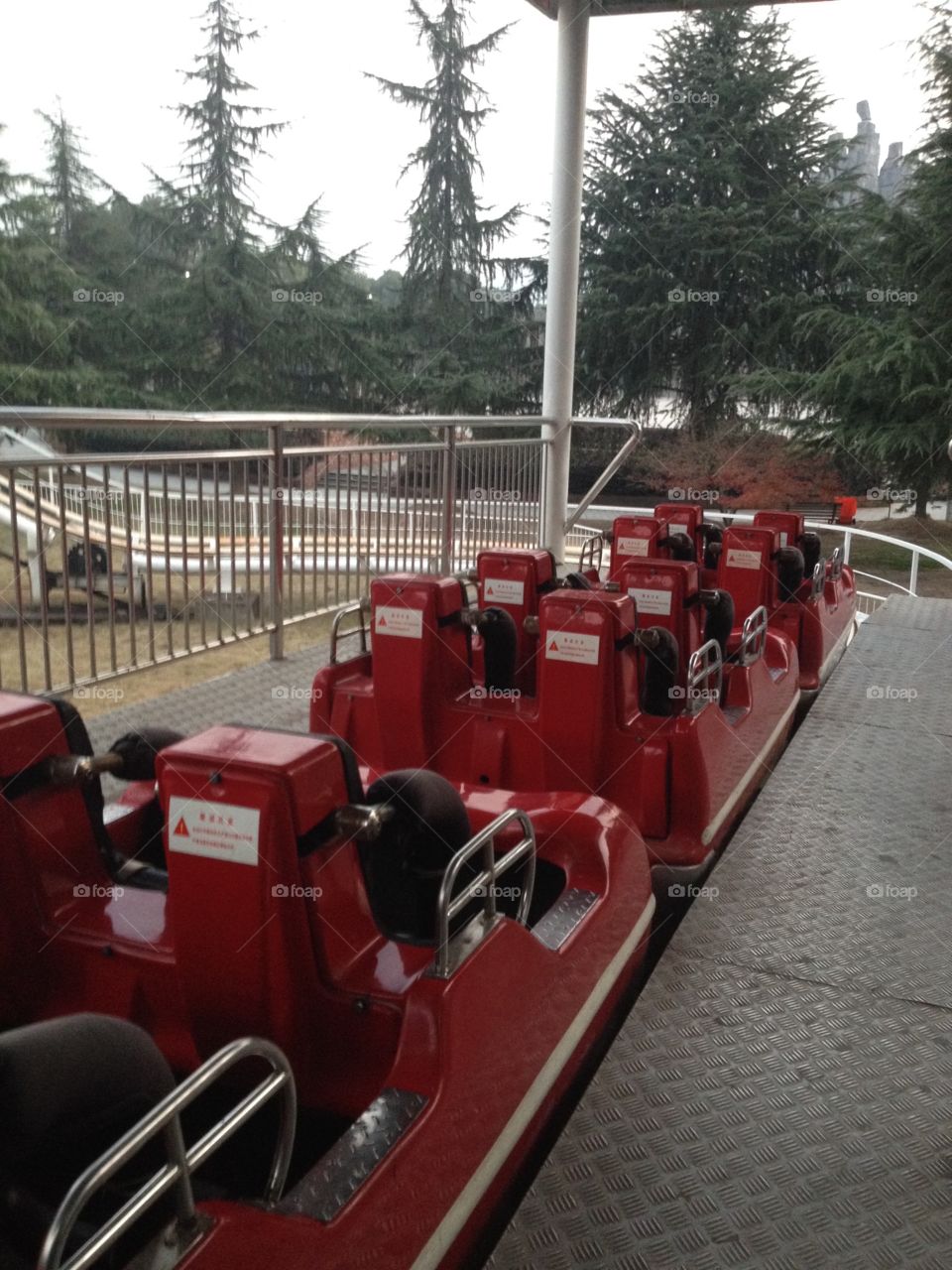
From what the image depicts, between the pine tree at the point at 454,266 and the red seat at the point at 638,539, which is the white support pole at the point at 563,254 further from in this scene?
the pine tree at the point at 454,266

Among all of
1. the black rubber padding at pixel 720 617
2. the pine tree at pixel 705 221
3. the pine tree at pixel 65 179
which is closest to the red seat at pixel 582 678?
the black rubber padding at pixel 720 617

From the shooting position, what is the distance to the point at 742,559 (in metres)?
4.23

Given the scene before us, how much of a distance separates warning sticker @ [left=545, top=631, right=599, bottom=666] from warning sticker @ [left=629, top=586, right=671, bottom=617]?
498mm

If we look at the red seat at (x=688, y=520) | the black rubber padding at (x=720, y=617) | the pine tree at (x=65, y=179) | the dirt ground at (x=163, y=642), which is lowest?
the dirt ground at (x=163, y=642)

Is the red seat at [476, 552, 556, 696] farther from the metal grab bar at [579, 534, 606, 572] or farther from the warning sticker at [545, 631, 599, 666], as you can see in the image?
the metal grab bar at [579, 534, 606, 572]

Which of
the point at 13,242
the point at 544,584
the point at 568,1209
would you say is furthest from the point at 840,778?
the point at 13,242

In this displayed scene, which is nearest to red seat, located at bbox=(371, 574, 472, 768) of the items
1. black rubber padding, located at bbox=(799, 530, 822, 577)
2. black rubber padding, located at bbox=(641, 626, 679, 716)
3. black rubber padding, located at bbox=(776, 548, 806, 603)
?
black rubber padding, located at bbox=(641, 626, 679, 716)

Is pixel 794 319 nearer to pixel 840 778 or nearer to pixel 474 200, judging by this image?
pixel 474 200

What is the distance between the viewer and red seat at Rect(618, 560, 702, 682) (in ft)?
9.93

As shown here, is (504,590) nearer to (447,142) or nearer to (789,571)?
(789,571)

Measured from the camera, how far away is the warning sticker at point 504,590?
10.1ft

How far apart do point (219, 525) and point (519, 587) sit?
1327mm

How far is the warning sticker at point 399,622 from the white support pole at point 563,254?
3363 mm

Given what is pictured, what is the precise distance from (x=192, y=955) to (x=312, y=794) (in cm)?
29
